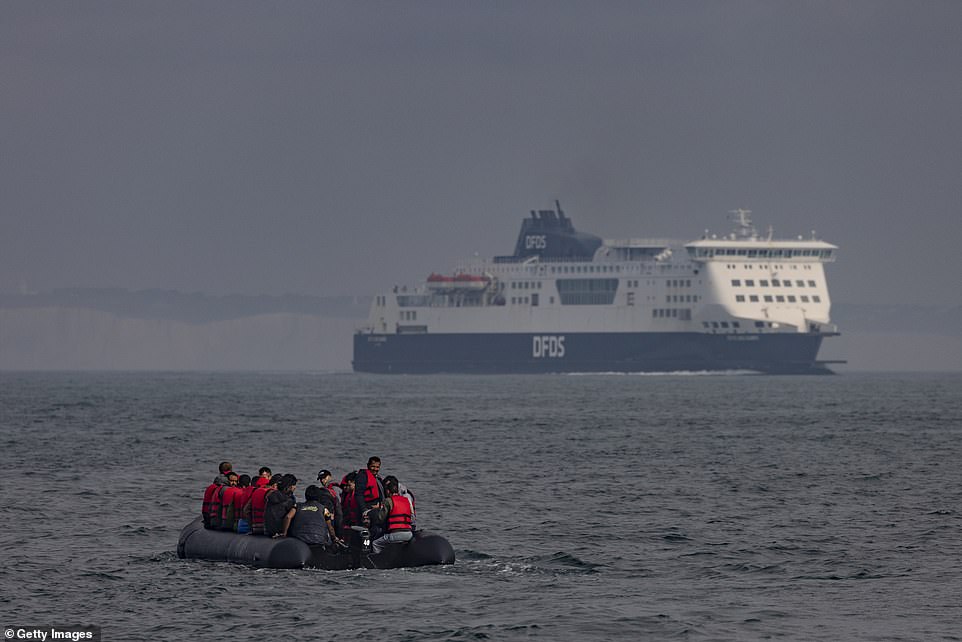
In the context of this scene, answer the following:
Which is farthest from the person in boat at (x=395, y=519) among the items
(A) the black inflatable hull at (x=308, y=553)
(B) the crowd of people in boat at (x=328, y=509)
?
(A) the black inflatable hull at (x=308, y=553)

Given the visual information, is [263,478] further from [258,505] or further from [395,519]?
[395,519]

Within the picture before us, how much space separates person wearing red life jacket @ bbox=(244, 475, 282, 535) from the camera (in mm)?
24377

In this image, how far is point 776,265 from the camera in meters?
129

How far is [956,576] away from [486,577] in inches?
276

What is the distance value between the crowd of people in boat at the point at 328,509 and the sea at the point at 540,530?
623 mm

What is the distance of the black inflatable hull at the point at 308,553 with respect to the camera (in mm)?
23797

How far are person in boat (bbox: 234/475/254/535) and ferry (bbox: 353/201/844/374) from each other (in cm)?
10126

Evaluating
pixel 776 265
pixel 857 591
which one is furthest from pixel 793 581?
pixel 776 265

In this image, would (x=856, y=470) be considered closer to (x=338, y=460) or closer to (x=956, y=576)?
(x=338, y=460)

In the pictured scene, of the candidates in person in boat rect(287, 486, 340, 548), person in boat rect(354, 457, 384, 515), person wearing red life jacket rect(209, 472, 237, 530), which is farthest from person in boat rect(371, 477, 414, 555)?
person wearing red life jacket rect(209, 472, 237, 530)

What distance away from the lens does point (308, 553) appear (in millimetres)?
23844

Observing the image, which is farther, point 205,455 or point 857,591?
point 205,455

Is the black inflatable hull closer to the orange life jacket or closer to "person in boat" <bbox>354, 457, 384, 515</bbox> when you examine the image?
the orange life jacket

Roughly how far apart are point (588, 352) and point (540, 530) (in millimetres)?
101907
